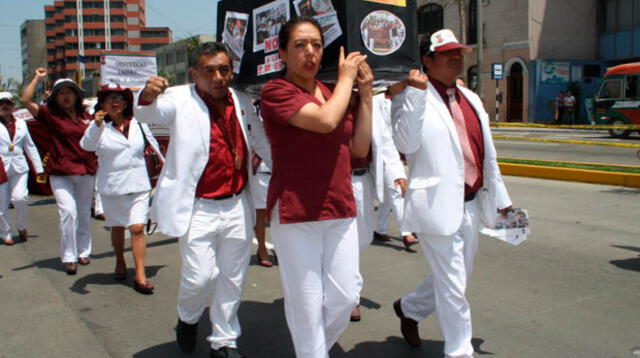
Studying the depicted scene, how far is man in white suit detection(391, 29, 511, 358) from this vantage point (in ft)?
11.4

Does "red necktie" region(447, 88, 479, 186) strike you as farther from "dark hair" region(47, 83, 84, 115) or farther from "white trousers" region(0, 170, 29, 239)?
"white trousers" region(0, 170, 29, 239)

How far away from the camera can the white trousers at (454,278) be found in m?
3.47

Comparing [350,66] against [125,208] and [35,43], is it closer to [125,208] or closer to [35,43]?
[125,208]

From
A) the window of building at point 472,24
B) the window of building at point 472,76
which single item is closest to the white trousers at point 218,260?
the window of building at point 472,76

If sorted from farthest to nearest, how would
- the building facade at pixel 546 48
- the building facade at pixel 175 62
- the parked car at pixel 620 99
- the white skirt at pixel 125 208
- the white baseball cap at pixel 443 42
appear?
the building facade at pixel 175 62 → the building facade at pixel 546 48 → the parked car at pixel 620 99 → the white skirt at pixel 125 208 → the white baseball cap at pixel 443 42

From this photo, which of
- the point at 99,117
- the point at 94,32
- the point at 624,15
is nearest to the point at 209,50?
the point at 99,117

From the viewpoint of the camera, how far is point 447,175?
3520 millimetres

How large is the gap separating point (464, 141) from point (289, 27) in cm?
121

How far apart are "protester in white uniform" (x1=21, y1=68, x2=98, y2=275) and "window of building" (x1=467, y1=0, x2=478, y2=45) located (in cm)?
3467

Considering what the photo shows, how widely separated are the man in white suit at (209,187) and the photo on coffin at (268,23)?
251mm

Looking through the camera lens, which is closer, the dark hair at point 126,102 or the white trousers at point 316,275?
the white trousers at point 316,275

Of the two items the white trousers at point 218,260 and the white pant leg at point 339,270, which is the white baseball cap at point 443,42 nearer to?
the white pant leg at point 339,270

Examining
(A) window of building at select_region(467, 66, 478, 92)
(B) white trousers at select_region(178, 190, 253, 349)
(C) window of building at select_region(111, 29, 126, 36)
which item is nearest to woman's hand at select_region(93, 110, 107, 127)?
(B) white trousers at select_region(178, 190, 253, 349)

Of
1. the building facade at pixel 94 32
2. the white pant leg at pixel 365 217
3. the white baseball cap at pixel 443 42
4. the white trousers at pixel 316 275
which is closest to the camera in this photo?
the white trousers at pixel 316 275
